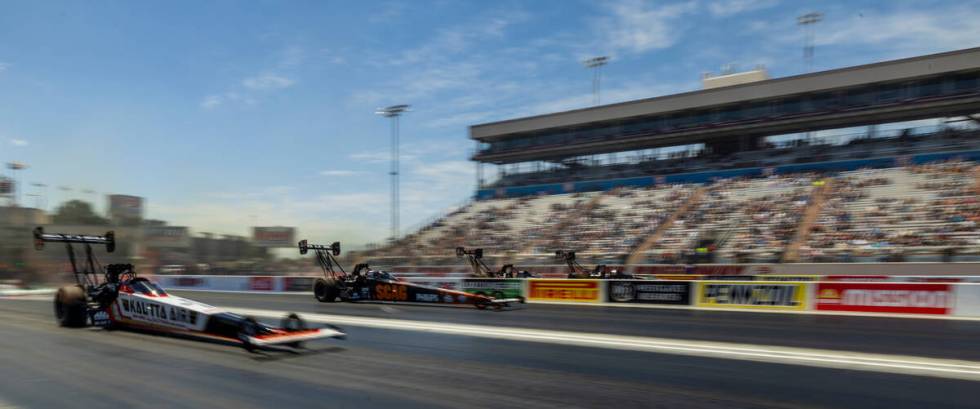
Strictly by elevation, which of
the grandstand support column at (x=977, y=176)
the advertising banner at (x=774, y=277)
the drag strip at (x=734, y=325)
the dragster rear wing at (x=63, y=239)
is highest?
the grandstand support column at (x=977, y=176)

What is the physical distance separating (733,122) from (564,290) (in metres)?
25.3

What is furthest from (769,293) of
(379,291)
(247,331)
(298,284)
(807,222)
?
(298,284)

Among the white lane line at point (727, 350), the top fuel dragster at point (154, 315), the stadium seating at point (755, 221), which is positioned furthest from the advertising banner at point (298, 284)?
the white lane line at point (727, 350)

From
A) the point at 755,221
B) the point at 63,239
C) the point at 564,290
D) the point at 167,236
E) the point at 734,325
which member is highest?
the point at 755,221

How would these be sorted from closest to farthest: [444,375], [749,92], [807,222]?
[444,375] < [807,222] < [749,92]

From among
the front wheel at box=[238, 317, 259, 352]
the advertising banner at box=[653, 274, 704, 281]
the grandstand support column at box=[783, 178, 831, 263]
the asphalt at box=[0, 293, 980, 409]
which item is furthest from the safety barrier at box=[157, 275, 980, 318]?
the front wheel at box=[238, 317, 259, 352]

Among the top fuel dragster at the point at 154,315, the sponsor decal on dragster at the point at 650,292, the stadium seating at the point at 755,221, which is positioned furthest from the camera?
the stadium seating at the point at 755,221

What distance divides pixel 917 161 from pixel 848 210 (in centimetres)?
743

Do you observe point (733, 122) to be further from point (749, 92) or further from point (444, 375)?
point (444, 375)

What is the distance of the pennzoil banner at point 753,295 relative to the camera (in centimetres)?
1852

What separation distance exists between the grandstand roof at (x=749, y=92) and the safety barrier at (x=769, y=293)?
1882 cm

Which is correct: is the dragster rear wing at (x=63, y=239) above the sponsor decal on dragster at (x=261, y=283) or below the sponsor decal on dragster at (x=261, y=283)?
above

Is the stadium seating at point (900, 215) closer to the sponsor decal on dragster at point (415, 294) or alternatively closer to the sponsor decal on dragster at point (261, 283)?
the sponsor decal on dragster at point (415, 294)

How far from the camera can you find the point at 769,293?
18.9 metres
